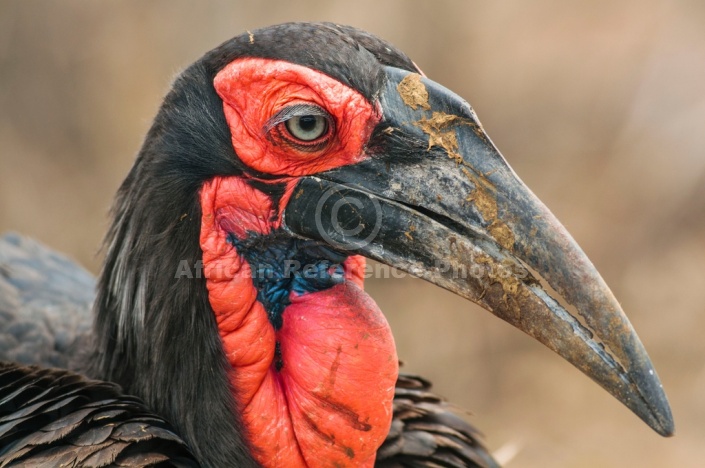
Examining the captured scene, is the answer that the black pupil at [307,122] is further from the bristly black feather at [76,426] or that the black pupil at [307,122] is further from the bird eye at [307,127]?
the bristly black feather at [76,426]

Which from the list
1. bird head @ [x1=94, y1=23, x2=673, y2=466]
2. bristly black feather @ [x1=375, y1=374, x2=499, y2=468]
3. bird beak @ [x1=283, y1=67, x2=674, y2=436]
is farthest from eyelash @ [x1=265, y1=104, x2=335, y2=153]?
bristly black feather @ [x1=375, y1=374, x2=499, y2=468]

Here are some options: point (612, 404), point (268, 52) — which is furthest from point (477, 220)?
point (612, 404)

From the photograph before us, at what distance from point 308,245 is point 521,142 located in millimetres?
5027

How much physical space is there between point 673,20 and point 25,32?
19.5ft

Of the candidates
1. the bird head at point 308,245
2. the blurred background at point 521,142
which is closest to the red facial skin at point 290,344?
the bird head at point 308,245

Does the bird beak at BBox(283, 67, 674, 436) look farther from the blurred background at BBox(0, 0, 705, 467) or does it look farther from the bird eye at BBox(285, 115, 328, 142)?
the blurred background at BBox(0, 0, 705, 467)

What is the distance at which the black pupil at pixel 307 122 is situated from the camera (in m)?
2.54

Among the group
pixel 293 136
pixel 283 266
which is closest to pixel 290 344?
pixel 283 266

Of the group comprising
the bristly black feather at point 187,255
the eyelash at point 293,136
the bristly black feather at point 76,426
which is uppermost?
the eyelash at point 293,136

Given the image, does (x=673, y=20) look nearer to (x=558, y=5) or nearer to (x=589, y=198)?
(x=558, y=5)

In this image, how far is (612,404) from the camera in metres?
6.71

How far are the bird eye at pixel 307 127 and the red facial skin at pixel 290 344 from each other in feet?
0.14

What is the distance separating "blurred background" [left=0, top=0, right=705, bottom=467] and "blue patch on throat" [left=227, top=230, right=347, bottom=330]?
152 inches

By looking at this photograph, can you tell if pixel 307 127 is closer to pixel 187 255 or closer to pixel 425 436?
pixel 187 255
